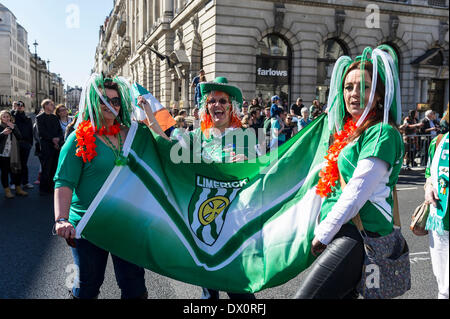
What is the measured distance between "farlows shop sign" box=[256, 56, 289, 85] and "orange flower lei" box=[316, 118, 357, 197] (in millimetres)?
Result: 17552

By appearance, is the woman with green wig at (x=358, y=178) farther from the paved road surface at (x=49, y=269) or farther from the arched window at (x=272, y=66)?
the arched window at (x=272, y=66)

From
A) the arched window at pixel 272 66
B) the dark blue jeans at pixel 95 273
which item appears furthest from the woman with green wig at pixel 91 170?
the arched window at pixel 272 66

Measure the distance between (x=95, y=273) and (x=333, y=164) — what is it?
5.56 feet

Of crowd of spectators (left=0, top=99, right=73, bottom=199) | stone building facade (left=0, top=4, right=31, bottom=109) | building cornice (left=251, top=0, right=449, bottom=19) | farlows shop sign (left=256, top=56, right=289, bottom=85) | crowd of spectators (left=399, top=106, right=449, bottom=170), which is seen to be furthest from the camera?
stone building facade (left=0, top=4, right=31, bottom=109)

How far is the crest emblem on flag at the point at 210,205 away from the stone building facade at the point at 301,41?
1553 cm

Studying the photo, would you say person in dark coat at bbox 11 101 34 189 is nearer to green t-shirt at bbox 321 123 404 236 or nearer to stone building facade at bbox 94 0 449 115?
green t-shirt at bbox 321 123 404 236

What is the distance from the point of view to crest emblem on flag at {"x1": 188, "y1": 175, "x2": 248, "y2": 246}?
2883mm

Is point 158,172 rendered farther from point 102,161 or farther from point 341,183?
point 341,183

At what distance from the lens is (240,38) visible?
59.5 feet

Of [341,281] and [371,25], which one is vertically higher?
[371,25]

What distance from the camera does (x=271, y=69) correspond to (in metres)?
19.6

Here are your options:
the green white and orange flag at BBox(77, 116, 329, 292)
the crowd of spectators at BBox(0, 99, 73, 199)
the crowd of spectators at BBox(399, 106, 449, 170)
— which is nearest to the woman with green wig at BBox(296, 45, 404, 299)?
the green white and orange flag at BBox(77, 116, 329, 292)

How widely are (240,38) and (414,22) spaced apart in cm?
1086
